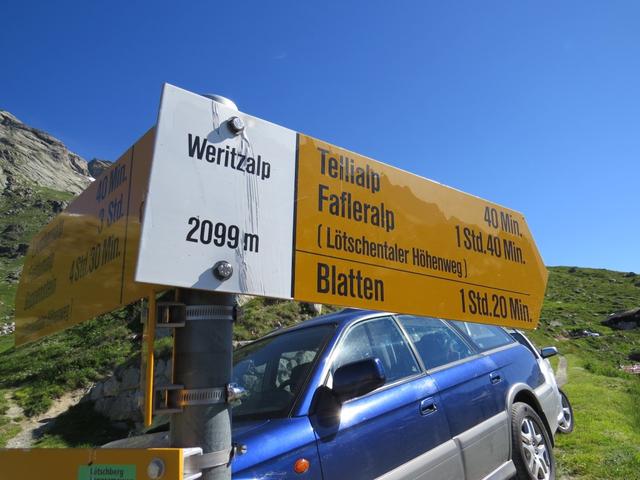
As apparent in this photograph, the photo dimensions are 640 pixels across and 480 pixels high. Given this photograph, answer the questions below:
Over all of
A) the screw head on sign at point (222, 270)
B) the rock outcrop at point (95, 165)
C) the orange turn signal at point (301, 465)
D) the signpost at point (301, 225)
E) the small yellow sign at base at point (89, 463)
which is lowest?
the orange turn signal at point (301, 465)

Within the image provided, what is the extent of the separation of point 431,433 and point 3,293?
60533mm

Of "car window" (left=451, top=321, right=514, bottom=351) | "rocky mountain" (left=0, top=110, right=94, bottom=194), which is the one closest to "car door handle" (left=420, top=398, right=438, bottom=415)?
"car window" (left=451, top=321, right=514, bottom=351)

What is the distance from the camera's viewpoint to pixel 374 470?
2689 millimetres

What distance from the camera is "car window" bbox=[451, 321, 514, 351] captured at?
4.45m

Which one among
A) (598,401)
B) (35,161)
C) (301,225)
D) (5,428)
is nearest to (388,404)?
(301,225)

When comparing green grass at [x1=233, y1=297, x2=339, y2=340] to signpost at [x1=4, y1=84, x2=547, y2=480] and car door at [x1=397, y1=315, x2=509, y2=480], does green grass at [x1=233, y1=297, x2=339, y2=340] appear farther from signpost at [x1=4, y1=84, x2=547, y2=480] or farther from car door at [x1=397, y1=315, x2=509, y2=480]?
signpost at [x1=4, y1=84, x2=547, y2=480]

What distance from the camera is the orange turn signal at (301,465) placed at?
7.70 feet

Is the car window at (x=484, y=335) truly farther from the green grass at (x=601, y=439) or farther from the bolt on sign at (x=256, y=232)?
the bolt on sign at (x=256, y=232)

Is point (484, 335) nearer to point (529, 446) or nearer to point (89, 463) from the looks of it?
point (529, 446)

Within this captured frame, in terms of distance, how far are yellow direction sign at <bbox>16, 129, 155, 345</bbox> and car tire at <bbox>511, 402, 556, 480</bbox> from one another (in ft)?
11.7

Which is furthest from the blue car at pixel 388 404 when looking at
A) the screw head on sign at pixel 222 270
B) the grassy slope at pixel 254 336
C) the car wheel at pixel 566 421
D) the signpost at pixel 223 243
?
the car wheel at pixel 566 421

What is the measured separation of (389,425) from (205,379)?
1752mm

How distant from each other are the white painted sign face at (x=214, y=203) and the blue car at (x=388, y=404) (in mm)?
1166

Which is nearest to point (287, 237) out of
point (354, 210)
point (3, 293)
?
point (354, 210)
